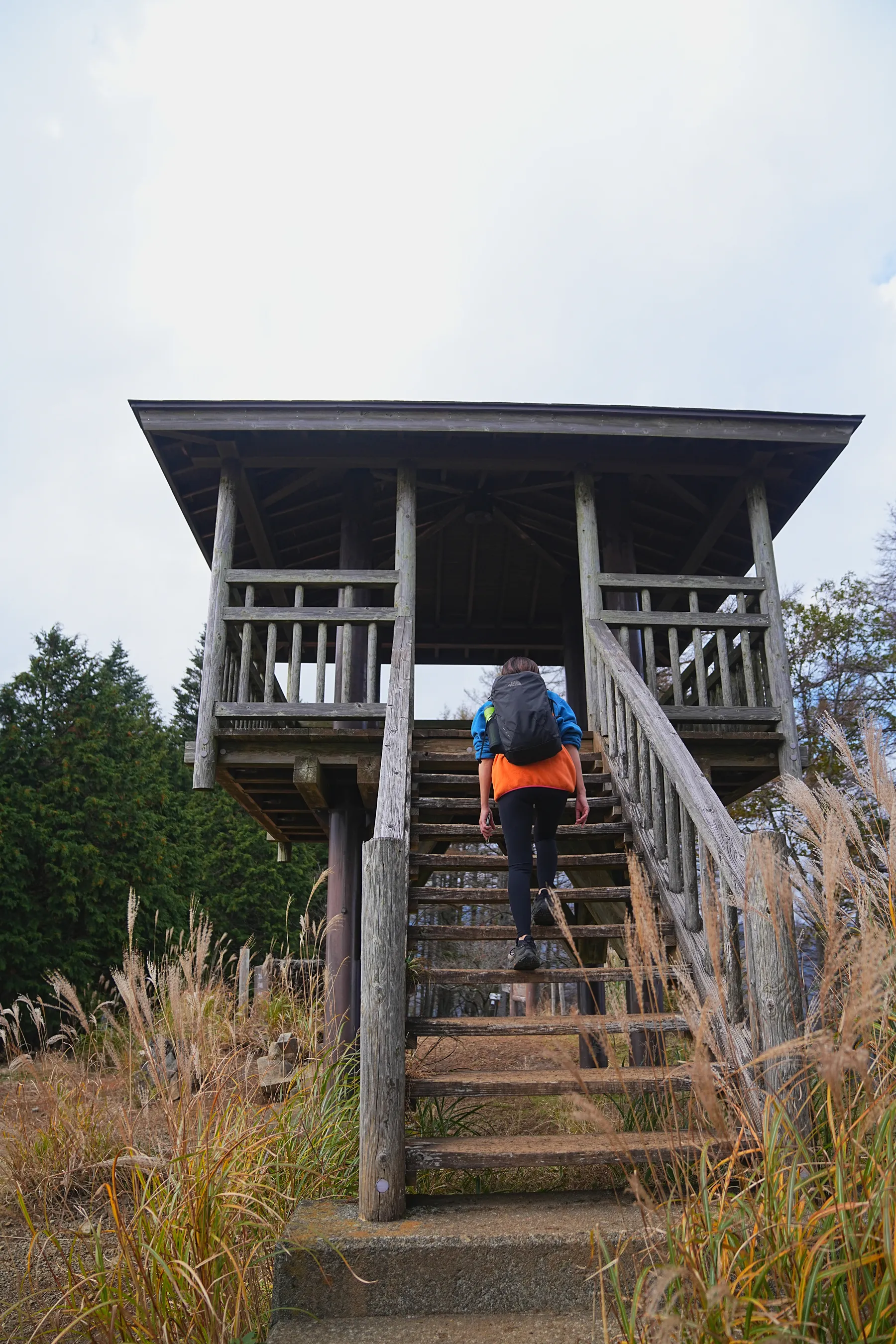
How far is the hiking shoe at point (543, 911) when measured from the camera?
407 cm

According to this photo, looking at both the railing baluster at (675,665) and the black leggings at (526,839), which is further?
the railing baluster at (675,665)

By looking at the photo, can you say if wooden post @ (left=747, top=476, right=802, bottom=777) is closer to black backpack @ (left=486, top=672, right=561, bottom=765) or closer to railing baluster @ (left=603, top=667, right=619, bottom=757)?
railing baluster @ (left=603, top=667, right=619, bottom=757)

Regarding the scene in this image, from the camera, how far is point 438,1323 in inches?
98.7

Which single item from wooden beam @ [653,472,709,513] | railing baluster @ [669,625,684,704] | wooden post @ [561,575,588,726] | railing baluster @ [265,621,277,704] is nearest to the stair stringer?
railing baluster @ [669,625,684,704]

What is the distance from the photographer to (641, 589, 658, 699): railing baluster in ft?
22.5

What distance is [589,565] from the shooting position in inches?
283

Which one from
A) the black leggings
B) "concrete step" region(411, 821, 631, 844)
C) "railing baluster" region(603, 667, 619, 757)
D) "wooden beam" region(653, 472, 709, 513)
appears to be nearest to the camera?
the black leggings

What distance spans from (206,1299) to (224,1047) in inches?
220

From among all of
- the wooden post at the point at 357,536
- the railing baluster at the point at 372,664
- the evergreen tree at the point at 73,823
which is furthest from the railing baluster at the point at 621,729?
the evergreen tree at the point at 73,823

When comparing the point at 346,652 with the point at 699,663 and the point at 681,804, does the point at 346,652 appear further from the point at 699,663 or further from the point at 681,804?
the point at 681,804

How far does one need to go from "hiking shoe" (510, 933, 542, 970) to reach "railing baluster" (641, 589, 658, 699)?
3.17 m

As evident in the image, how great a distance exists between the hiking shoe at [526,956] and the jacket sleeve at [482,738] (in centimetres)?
91

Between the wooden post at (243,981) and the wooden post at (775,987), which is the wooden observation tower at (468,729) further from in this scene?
the wooden post at (243,981)

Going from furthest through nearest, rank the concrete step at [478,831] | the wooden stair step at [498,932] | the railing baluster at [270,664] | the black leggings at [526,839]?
1. the railing baluster at [270,664]
2. the concrete step at [478,831]
3. the wooden stair step at [498,932]
4. the black leggings at [526,839]
